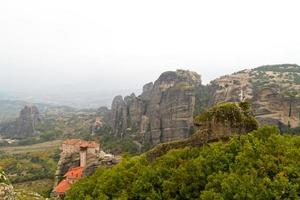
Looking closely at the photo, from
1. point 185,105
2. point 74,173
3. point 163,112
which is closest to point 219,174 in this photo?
point 74,173

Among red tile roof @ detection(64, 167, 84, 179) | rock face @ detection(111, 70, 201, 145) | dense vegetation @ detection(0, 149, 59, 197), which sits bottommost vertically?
dense vegetation @ detection(0, 149, 59, 197)

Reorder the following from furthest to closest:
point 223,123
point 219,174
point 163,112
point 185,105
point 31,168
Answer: point 31,168 < point 163,112 < point 185,105 < point 223,123 < point 219,174

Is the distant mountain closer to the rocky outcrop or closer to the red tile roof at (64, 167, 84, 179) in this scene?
the red tile roof at (64, 167, 84, 179)

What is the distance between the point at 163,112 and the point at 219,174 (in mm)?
105644

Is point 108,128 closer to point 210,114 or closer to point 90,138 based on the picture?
point 90,138

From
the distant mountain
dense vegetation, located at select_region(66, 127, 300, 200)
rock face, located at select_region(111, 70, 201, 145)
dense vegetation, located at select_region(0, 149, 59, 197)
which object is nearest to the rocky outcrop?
dense vegetation, located at select_region(66, 127, 300, 200)

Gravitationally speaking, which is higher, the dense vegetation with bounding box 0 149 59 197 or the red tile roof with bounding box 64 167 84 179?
the red tile roof with bounding box 64 167 84 179

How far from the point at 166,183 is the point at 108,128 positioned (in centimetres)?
14347

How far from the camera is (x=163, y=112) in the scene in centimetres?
13350

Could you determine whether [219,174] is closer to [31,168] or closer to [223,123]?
[223,123]

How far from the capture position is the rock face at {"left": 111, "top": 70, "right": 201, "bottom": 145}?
415ft

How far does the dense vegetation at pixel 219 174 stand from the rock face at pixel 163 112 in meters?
87.2

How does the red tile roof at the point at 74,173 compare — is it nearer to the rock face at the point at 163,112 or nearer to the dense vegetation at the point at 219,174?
the dense vegetation at the point at 219,174

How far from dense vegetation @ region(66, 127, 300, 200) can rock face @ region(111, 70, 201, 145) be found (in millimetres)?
87158
